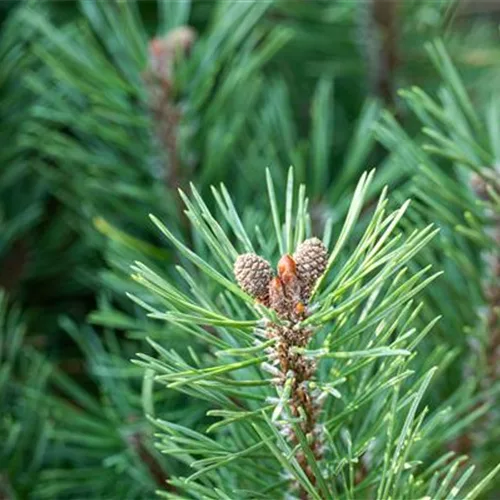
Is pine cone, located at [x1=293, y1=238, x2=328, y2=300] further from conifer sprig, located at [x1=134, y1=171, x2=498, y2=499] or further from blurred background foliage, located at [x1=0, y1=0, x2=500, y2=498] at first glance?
blurred background foliage, located at [x1=0, y1=0, x2=500, y2=498]

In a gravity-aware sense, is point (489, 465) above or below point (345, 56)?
below

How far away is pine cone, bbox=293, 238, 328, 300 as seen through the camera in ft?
0.88

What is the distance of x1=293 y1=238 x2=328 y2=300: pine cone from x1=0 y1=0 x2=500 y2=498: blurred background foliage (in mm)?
113

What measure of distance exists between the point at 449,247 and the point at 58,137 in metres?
0.19

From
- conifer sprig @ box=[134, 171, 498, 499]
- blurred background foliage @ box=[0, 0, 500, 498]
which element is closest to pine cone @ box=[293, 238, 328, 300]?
conifer sprig @ box=[134, 171, 498, 499]

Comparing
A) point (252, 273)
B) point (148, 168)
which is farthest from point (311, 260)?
point (148, 168)

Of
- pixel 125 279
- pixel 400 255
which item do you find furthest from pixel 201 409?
pixel 400 255

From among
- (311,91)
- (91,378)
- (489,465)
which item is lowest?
(489,465)

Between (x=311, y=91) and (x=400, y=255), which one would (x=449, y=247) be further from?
(x=311, y=91)

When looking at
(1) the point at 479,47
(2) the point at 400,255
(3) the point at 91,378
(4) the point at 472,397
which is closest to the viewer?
(2) the point at 400,255

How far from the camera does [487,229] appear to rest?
0.40m

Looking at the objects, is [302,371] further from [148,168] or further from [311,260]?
[148,168]

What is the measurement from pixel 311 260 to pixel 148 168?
0.74ft

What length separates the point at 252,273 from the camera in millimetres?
270
